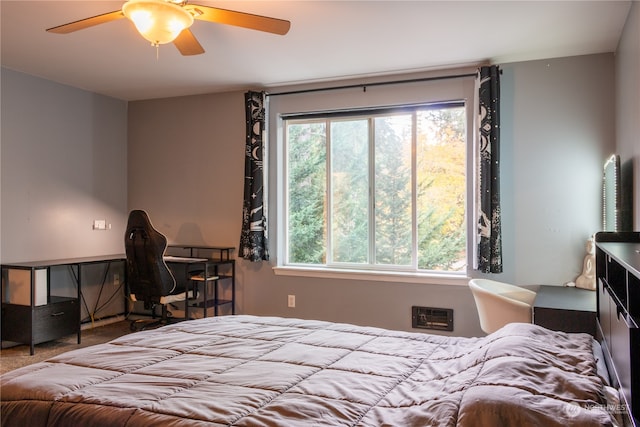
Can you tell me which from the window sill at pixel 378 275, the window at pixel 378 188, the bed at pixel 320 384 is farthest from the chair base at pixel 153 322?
the bed at pixel 320 384

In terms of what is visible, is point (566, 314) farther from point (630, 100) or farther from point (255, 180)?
point (255, 180)

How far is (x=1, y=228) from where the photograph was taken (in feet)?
13.1

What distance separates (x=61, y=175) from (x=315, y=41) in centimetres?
290

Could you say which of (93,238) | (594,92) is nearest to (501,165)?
(594,92)

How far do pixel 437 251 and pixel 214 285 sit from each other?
225cm

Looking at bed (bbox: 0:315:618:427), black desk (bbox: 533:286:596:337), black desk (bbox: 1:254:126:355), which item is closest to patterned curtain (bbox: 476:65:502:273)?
black desk (bbox: 533:286:596:337)

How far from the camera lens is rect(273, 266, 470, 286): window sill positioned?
3904 millimetres

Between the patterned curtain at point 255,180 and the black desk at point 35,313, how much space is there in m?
1.58

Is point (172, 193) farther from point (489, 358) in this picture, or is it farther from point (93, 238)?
point (489, 358)

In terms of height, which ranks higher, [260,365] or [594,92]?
[594,92]

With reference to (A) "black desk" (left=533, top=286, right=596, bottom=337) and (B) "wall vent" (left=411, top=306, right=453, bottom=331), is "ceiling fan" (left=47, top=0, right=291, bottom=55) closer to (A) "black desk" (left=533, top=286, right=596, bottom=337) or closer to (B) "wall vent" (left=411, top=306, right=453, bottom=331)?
(A) "black desk" (left=533, top=286, right=596, bottom=337)

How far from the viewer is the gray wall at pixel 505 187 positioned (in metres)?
3.54

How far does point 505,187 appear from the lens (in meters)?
3.77

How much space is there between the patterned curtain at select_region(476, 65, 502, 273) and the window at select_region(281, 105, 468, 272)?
10.9 inches
